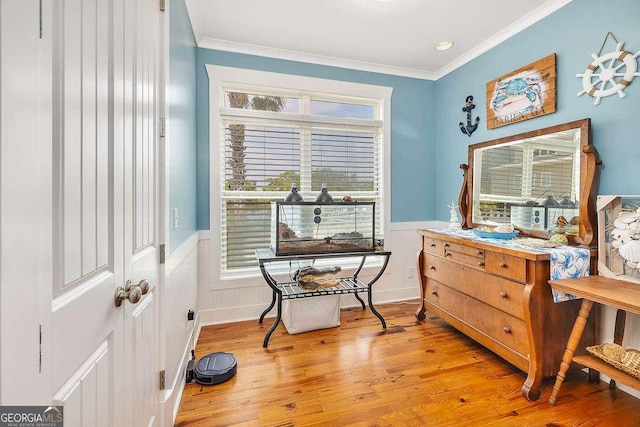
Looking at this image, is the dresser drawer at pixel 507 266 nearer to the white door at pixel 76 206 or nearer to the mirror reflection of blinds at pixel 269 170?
the mirror reflection of blinds at pixel 269 170

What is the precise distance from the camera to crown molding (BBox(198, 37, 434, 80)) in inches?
107

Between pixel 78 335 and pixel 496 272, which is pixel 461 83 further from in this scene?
pixel 78 335

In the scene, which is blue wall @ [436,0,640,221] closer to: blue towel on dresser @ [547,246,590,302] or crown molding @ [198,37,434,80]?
blue towel on dresser @ [547,246,590,302]

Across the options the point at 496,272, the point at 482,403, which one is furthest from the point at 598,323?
the point at 482,403

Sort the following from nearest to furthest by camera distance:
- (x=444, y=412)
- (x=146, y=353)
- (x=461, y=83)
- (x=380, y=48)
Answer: (x=146, y=353)
(x=444, y=412)
(x=380, y=48)
(x=461, y=83)

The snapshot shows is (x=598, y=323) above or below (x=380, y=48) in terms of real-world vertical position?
below

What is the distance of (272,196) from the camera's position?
296 centimetres

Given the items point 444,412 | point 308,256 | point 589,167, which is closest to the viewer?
point 444,412

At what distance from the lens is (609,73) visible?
72.9 inches

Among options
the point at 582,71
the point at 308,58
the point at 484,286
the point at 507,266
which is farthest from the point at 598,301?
the point at 308,58

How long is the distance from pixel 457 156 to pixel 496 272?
61.3 inches

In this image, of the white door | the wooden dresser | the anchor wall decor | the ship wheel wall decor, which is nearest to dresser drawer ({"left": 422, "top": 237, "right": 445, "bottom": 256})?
the wooden dresser

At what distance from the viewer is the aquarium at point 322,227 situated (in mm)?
2484

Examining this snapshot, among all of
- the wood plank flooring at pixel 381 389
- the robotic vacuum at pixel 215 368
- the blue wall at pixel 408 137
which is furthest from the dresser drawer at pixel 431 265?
the robotic vacuum at pixel 215 368
